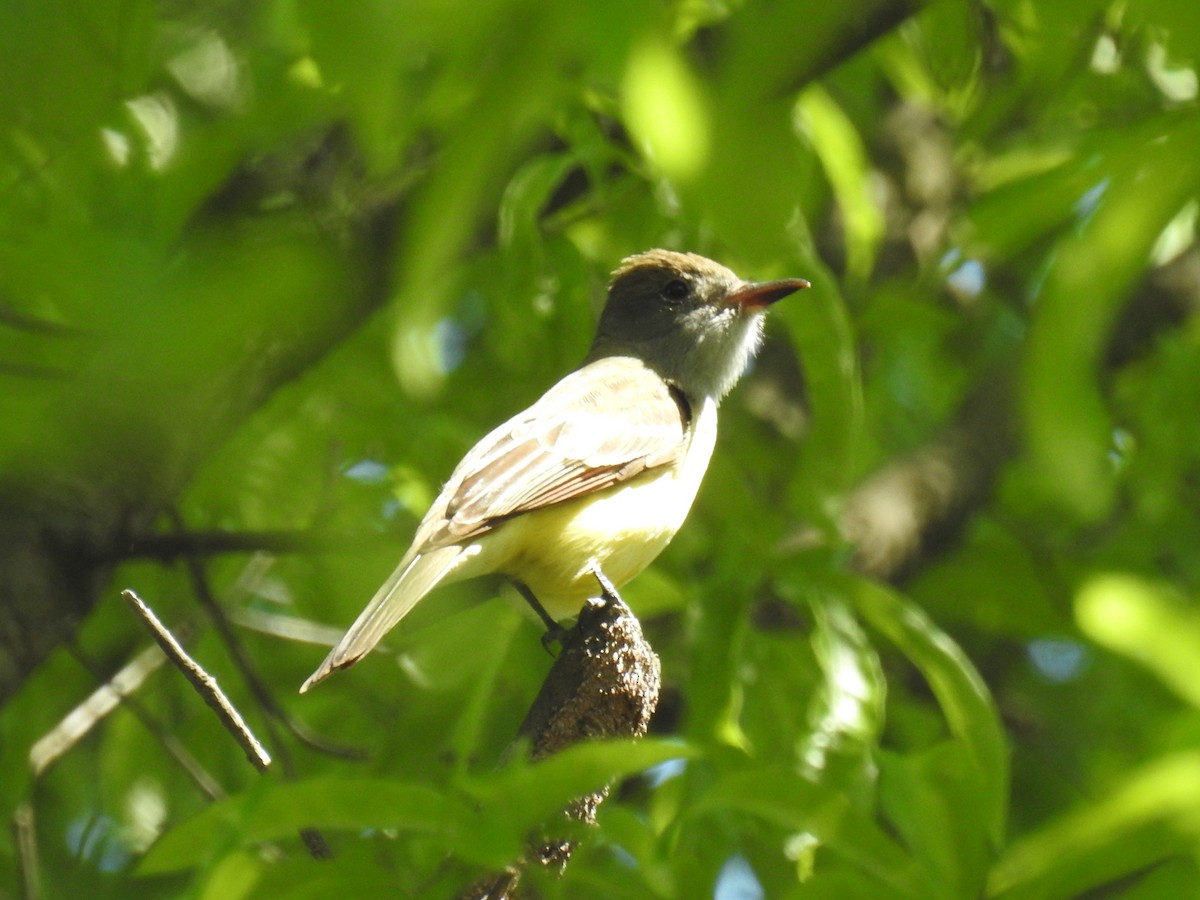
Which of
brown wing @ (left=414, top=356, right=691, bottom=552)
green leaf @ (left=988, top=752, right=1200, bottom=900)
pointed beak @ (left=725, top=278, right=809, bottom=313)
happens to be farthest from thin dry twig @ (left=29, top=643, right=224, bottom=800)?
green leaf @ (left=988, top=752, right=1200, bottom=900)

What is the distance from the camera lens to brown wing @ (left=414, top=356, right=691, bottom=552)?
461 centimetres

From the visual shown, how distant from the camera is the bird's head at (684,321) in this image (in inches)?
247

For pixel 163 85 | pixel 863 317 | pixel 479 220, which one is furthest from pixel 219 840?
pixel 863 317

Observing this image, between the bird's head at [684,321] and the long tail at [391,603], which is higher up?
the long tail at [391,603]

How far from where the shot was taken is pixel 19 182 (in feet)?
10.4

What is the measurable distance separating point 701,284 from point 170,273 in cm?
462

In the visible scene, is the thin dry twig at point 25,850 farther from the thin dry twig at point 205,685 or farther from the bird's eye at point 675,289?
the bird's eye at point 675,289

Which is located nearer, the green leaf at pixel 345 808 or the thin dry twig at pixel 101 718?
the green leaf at pixel 345 808

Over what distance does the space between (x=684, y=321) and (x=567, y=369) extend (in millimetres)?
1248

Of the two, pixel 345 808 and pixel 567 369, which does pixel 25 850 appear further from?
pixel 345 808

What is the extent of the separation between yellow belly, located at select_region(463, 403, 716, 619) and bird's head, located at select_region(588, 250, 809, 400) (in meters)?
1.24

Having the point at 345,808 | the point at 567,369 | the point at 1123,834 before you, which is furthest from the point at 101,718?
the point at 1123,834

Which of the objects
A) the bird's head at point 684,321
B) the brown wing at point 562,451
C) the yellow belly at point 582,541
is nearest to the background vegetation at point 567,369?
the yellow belly at point 582,541

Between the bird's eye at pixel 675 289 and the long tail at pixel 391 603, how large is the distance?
2450mm
